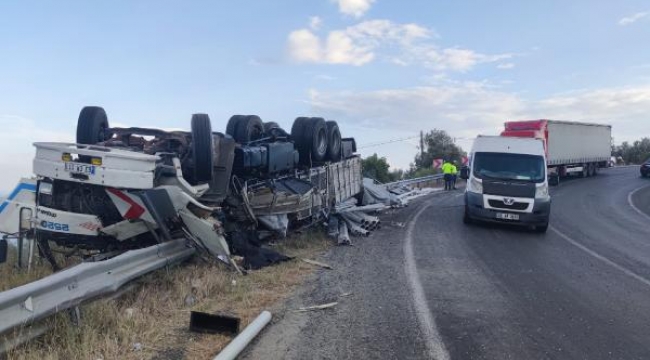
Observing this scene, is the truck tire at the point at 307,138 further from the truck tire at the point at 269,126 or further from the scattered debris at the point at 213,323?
the scattered debris at the point at 213,323

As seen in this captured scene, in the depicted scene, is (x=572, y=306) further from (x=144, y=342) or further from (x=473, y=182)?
(x=473, y=182)

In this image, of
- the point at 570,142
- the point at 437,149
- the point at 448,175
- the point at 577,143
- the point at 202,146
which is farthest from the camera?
the point at 437,149

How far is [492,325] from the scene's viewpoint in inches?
211

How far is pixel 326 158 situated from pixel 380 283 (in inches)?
Answer: 220

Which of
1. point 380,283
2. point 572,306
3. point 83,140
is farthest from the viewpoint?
point 83,140

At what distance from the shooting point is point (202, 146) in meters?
6.96

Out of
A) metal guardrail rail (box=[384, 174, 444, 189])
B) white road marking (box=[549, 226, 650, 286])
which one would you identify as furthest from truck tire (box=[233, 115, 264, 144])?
metal guardrail rail (box=[384, 174, 444, 189])

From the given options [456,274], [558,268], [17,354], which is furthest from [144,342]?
[558,268]

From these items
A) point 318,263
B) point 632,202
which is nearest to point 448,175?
point 632,202

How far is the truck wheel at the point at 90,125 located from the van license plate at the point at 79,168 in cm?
154

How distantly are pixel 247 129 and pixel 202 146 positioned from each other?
2803mm

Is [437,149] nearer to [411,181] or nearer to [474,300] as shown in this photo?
[411,181]

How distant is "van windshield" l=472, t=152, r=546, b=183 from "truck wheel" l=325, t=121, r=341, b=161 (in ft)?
11.4

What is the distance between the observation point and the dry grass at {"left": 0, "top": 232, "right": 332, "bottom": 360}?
4.24 metres
